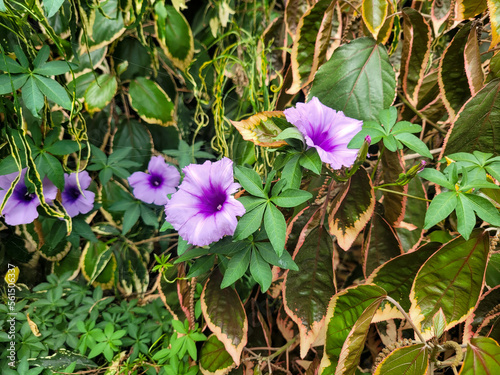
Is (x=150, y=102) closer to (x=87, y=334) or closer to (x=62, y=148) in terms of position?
(x=62, y=148)

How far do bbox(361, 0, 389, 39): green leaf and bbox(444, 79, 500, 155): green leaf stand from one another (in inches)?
8.7

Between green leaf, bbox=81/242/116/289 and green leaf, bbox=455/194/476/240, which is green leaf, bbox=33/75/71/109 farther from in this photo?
green leaf, bbox=455/194/476/240

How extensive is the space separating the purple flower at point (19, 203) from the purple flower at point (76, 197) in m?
0.08

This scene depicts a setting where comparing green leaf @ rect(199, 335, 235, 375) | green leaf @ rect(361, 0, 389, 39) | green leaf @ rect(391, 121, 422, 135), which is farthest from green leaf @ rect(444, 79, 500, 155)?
green leaf @ rect(199, 335, 235, 375)

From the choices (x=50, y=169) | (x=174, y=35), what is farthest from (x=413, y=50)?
(x=50, y=169)

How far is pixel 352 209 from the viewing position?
72 cm

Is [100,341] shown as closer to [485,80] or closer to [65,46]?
[65,46]

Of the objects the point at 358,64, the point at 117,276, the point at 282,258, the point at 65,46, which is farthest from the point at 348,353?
the point at 65,46

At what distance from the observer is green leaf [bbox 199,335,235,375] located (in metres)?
0.80

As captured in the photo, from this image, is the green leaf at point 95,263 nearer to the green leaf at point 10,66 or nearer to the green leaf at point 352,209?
the green leaf at point 10,66

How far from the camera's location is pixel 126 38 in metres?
1.12

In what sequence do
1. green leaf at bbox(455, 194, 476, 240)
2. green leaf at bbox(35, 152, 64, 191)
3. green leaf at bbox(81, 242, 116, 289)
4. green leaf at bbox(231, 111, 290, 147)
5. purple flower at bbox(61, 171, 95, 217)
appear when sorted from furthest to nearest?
green leaf at bbox(81, 242, 116, 289)
purple flower at bbox(61, 171, 95, 217)
green leaf at bbox(35, 152, 64, 191)
green leaf at bbox(231, 111, 290, 147)
green leaf at bbox(455, 194, 476, 240)

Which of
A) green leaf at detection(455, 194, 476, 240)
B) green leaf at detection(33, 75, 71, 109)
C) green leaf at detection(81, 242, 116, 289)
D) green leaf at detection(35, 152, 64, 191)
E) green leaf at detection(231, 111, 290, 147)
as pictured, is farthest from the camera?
green leaf at detection(81, 242, 116, 289)

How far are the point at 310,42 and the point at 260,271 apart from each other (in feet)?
1.55
